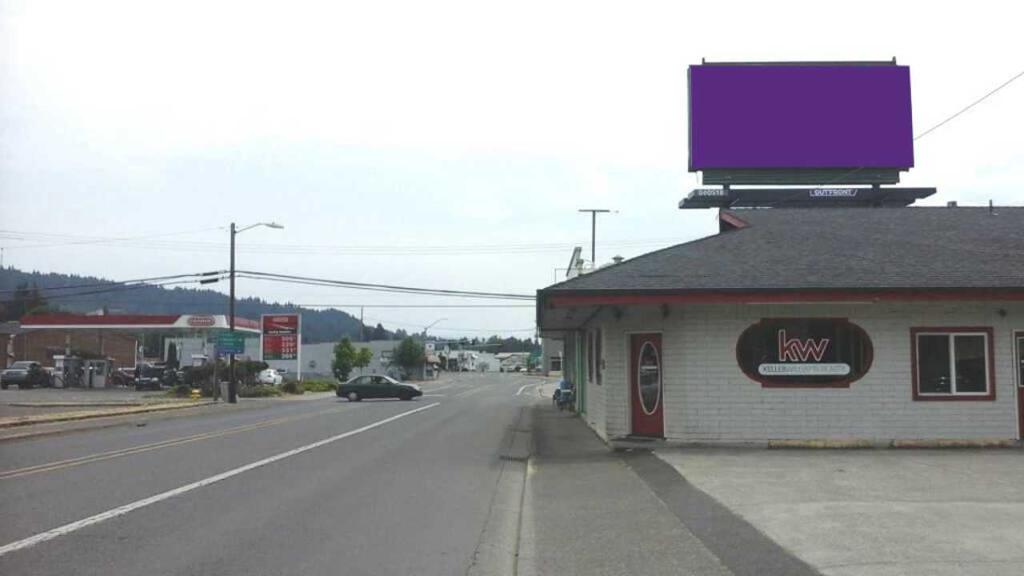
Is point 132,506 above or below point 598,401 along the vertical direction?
below

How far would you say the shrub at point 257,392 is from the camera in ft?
173

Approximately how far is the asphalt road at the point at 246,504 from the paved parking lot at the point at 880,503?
3.12 meters

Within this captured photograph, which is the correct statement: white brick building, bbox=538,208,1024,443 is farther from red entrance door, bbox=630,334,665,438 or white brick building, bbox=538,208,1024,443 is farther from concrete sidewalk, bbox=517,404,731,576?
concrete sidewalk, bbox=517,404,731,576

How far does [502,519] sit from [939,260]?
1112 centimetres

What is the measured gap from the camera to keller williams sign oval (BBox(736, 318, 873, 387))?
645 inches

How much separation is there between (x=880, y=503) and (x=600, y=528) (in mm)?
3345

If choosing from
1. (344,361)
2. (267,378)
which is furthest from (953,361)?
(344,361)

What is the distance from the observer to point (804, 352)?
16.5 metres

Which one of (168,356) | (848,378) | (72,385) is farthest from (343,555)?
(168,356)

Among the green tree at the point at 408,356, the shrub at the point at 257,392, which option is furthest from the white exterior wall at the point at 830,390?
the green tree at the point at 408,356

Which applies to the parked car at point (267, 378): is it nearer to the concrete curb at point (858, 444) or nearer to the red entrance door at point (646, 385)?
the red entrance door at point (646, 385)

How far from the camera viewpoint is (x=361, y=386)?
46.1 meters

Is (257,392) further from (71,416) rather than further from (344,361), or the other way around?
(344,361)

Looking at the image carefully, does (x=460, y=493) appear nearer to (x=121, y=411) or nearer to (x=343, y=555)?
(x=343, y=555)
